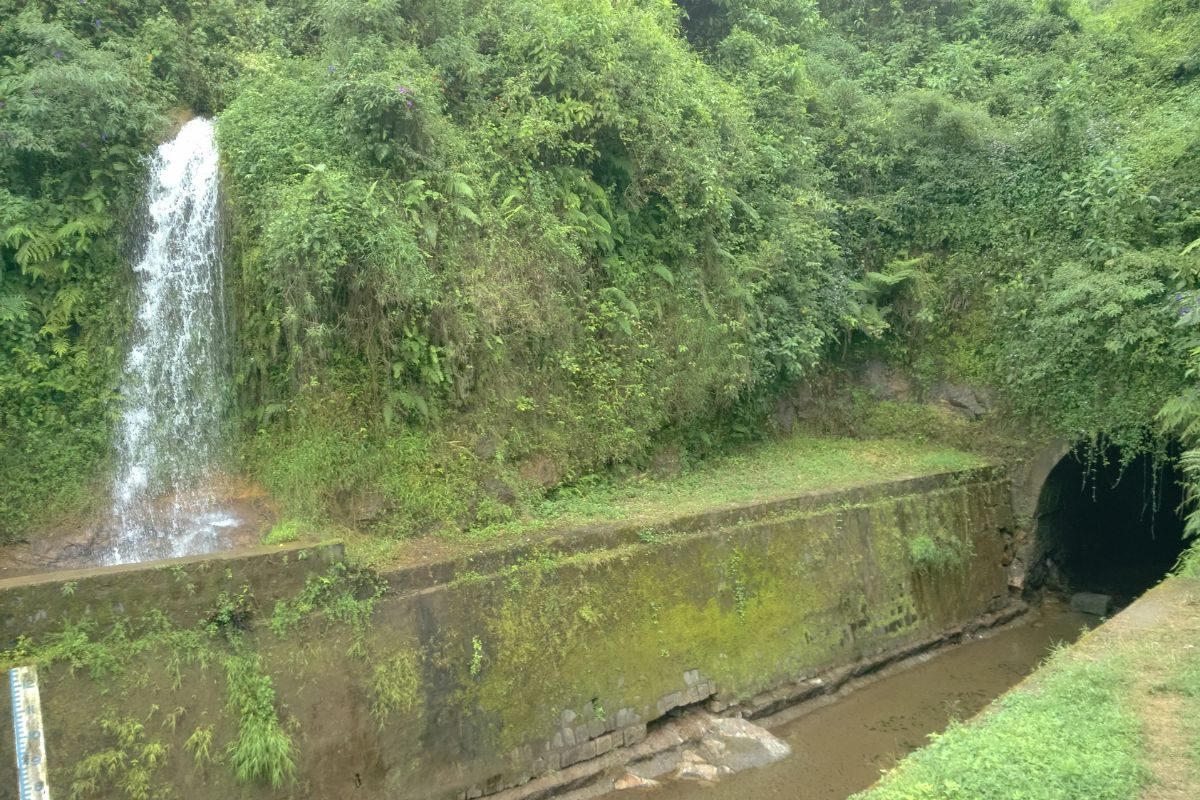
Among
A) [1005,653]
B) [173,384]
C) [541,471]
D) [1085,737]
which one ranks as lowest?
[1005,653]

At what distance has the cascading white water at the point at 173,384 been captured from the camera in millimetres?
7734

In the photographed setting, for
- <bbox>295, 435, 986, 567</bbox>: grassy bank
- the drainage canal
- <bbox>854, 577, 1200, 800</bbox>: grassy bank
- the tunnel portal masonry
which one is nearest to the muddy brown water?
the drainage canal

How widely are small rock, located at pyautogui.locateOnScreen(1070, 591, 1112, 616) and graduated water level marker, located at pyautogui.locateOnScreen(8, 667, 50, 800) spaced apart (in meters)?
13.7

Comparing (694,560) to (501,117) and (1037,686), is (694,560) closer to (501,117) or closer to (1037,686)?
(1037,686)

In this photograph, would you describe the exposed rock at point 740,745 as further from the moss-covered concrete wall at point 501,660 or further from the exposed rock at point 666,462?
the exposed rock at point 666,462

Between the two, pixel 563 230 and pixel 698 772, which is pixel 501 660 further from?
pixel 563 230

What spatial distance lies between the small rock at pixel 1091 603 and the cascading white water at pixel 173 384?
41.6 feet

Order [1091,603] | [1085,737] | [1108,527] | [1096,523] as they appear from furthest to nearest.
Result: [1108,527] → [1096,523] → [1091,603] → [1085,737]

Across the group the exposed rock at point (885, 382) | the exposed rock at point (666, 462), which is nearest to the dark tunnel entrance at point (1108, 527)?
the exposed rock at point (885, 382)

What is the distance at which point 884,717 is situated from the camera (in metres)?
8.95

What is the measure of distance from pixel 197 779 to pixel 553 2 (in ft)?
33.4

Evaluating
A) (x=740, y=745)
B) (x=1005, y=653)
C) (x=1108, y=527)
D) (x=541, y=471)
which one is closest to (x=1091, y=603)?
(x=1005, y=653)

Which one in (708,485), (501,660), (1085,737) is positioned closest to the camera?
(1085,737)

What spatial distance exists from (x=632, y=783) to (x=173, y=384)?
6.15m
